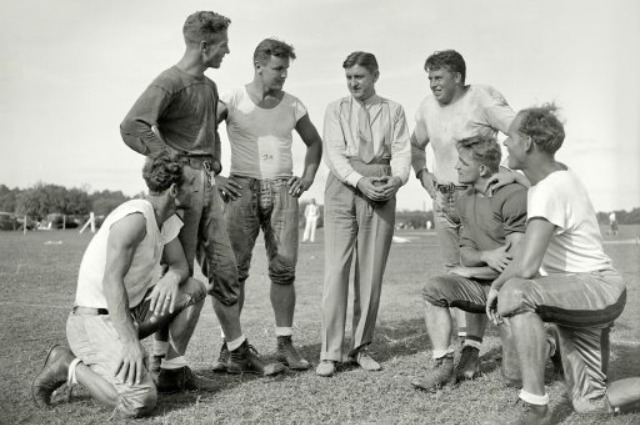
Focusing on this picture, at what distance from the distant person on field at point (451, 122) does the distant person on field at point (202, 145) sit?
1.74 metres

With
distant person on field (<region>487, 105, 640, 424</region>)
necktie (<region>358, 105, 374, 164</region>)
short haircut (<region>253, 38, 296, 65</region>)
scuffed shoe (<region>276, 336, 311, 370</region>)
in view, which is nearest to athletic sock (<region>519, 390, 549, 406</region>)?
distant person on field (<region>487, 105, 640, 424</region>)

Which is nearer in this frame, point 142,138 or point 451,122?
point 142,138

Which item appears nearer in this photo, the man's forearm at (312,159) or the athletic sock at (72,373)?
the athletic sock at (72,373)

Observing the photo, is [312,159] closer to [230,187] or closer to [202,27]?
[230,187]

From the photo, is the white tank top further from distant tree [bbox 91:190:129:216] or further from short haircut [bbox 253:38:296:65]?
distant tree [bbox 91:190:129:216]

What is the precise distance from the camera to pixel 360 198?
5.41 metres

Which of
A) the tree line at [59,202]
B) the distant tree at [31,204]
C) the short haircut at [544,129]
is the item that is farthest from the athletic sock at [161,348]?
the distant tree at [31,204]

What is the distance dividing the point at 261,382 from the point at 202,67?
2.38 meters

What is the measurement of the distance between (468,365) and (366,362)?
800mm

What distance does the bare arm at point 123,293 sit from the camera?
13.4ft

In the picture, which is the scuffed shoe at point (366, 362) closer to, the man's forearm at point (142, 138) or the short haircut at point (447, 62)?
the man's forearm at point (142, 138)

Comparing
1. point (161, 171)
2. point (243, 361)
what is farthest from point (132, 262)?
point (243, 361)

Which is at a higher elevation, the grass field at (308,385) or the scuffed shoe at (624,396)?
the scuffed shoe at (624,396)

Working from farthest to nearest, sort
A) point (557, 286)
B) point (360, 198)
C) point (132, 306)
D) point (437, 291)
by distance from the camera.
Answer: point (360, 198) → point (437, 291) → point (132, 306) → point (557, 286)
